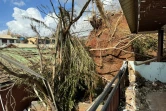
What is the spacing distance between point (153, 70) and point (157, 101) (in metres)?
1.83

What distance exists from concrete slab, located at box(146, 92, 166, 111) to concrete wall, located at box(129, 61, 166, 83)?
1.17 m

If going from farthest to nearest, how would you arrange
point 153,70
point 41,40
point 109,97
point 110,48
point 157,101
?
point 110,48
point 41,40
point 153,70
point 157,101
point 109,97

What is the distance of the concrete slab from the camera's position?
4.08 meters

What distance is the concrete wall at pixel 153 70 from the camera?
6035mm

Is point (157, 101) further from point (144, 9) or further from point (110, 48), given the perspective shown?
point (110, 48)

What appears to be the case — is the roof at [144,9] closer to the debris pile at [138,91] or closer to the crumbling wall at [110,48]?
the debris pile at [138,91]

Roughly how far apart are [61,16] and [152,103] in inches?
157

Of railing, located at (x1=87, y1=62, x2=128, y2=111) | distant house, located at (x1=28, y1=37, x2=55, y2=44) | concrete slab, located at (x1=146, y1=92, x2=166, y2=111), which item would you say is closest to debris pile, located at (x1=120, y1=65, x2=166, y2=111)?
concrete slab, located at (x1=146, y1=92, x2=166, y2=111)

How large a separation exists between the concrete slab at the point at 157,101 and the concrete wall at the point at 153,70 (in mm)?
1168

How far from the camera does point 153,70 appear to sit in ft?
20.1

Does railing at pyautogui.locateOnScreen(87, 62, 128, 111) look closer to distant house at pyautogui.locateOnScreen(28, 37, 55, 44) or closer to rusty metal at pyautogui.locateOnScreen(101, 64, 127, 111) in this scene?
rusty metal at pyautogui.locateOnScreen(101, 64, 127, 111)

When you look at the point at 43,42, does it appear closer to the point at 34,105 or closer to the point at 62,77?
the point at 62,77

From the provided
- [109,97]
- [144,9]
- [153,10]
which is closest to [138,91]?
[153,10]

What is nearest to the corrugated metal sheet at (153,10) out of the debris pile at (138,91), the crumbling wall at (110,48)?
the debris pile at (138,91)
